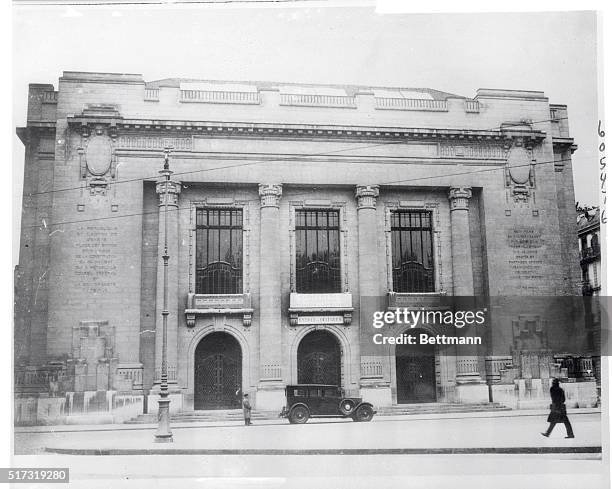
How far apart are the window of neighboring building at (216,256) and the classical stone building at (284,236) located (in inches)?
1.5

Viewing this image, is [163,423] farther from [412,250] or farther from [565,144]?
[565,144]

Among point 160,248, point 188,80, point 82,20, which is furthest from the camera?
point 160,248

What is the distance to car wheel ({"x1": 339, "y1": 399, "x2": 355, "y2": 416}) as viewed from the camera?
14.8m

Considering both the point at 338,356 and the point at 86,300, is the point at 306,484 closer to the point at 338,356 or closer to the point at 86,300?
the point at 338,356

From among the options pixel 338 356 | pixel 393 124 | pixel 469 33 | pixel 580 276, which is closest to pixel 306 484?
pixel 338 356

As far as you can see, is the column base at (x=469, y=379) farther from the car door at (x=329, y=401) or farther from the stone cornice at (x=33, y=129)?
the stone cornice at (x=33, y=129)

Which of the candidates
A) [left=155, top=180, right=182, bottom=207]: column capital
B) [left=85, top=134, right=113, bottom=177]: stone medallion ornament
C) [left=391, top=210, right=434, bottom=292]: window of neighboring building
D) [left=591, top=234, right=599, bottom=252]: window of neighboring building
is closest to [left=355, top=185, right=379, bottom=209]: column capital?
[left=391, top=210, right=434, bottom=292]: window of neighboring building

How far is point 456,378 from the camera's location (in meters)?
14.9

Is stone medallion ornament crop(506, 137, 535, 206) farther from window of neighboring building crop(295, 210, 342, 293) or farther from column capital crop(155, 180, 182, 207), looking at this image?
column capital crop(155, 180, 182, 207)

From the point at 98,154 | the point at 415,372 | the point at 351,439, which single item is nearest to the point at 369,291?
the point at 415,372

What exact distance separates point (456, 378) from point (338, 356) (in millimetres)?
2604

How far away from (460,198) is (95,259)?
8427 mm

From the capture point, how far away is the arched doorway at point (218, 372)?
15.1 m

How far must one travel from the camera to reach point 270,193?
637 inches
